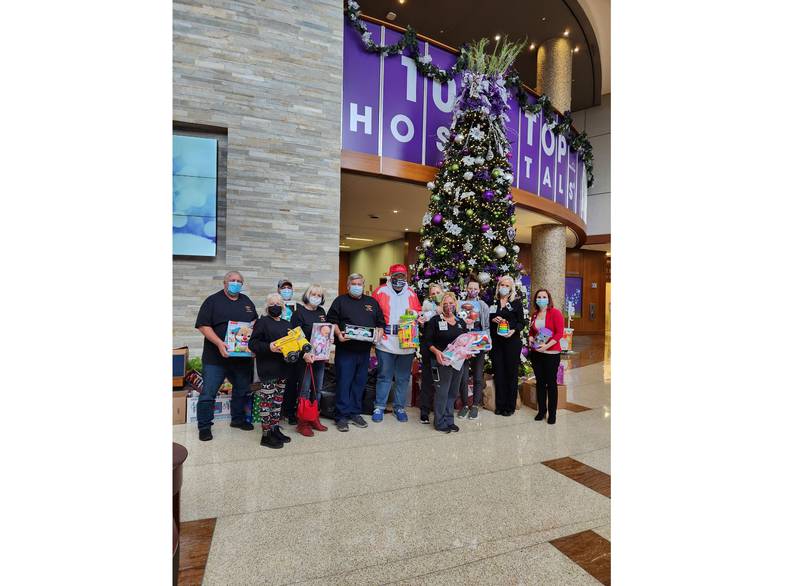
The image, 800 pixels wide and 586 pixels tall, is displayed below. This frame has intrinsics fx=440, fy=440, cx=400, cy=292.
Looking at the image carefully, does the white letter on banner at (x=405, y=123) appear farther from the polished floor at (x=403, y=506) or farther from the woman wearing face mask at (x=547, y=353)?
the polished floor at (x=403, y=506)

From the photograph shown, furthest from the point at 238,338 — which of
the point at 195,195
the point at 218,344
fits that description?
the point at 195,195

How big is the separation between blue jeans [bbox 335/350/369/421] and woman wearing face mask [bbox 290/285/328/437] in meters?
0.19

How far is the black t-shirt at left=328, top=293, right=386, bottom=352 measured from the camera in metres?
4.10

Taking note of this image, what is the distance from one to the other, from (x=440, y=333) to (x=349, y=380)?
97 centimetres

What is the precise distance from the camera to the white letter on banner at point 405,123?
6629 millimetres

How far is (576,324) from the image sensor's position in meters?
16.6

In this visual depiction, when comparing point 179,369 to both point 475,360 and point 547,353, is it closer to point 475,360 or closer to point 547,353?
point 475,360

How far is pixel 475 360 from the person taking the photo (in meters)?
4.62

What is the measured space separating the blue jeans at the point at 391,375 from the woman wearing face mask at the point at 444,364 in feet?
1.19

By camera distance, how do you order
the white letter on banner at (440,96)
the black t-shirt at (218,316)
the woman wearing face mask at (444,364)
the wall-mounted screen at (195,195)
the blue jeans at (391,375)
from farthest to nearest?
1. the white letter on banner at (440,96)
2. the wall-mounted screen at (195,195)
3. the blue jeans at (391,375)
4. the woman wearing face mask at (444,364)
5. the black t-shirt at (218,316)

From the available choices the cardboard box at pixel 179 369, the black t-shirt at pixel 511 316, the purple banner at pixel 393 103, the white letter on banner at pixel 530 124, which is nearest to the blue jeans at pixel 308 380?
the cardboard box at pixel 179 369
